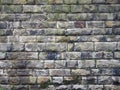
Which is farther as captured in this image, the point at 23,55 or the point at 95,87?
the point at 23,55

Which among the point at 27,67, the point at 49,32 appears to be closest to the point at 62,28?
the point at 49,32

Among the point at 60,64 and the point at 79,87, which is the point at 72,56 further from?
the point at 79,87

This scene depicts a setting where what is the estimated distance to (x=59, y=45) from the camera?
6.60m

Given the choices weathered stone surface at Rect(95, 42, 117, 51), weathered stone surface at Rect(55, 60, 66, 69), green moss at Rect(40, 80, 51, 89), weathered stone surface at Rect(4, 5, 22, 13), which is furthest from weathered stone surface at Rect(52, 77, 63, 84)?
weathered stone surface at Rect(4, 5, 22, 13)

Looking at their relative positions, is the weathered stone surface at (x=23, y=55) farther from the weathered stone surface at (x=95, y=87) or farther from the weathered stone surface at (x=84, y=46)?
the weathered stone surface at (x=95, y=87)

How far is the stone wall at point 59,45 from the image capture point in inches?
255

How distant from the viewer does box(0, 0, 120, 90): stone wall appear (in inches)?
255

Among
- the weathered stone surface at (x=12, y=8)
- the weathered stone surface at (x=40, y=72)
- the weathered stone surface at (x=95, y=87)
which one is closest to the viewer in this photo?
the weathered stone surface at (x=95, y=87)

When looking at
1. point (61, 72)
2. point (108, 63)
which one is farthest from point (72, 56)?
point (108, 63)

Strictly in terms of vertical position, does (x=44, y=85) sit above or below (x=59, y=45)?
below

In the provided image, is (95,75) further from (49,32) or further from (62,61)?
(49,32)

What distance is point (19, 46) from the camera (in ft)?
21.7

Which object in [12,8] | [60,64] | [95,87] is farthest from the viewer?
[12,8]

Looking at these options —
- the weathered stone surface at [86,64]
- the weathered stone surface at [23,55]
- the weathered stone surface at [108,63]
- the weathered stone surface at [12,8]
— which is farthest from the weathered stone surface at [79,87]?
the weathered stone surface at [12,8]
